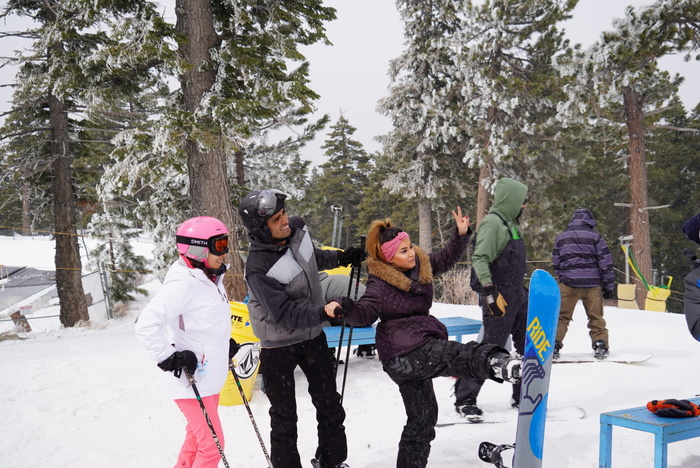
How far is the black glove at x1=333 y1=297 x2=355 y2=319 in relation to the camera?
2.77m

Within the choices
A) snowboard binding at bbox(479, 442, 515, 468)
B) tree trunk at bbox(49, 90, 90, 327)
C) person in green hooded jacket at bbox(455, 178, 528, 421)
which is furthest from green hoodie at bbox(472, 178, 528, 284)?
tree trunk at bbox(49, 90, 90, 327)

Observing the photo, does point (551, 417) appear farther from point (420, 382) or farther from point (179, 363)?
point (179, 363)

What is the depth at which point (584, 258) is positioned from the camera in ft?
20.6

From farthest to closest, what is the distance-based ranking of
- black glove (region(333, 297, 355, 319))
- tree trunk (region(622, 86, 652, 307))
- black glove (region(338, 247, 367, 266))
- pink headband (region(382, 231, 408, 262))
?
tree trunk (region(622, 86, 652, 307)) → black glove (region(338, 247, 367, 266)) → pink headband (region(382, 231, 408, 262)) → black glove (region(333, 297, 355, 319))

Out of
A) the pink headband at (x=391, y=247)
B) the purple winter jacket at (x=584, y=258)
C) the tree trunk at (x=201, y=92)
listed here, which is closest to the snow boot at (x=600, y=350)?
the purple winter jacket at (x=584, y=258)

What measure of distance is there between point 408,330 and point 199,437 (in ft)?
4.49

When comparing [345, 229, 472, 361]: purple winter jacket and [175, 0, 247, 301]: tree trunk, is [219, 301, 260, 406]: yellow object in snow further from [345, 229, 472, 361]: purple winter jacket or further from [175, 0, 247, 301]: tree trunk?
[175, 0, 247, 301]: tree trunk

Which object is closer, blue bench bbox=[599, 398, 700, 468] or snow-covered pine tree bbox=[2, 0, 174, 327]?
blue bench bbox=[599, 398, 700, 468]

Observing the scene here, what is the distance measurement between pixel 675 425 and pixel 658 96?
19843mm

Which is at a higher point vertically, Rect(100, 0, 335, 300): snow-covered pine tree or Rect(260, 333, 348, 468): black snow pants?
Rect(100, 0, 335, 300): snow-covered pine tree

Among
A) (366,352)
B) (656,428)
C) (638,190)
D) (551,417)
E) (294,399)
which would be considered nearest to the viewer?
(656,428)

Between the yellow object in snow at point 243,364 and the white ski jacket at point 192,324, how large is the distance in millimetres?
1933

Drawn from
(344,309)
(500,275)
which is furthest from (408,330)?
(500,275)

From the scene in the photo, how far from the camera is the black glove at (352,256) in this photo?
3576mm
